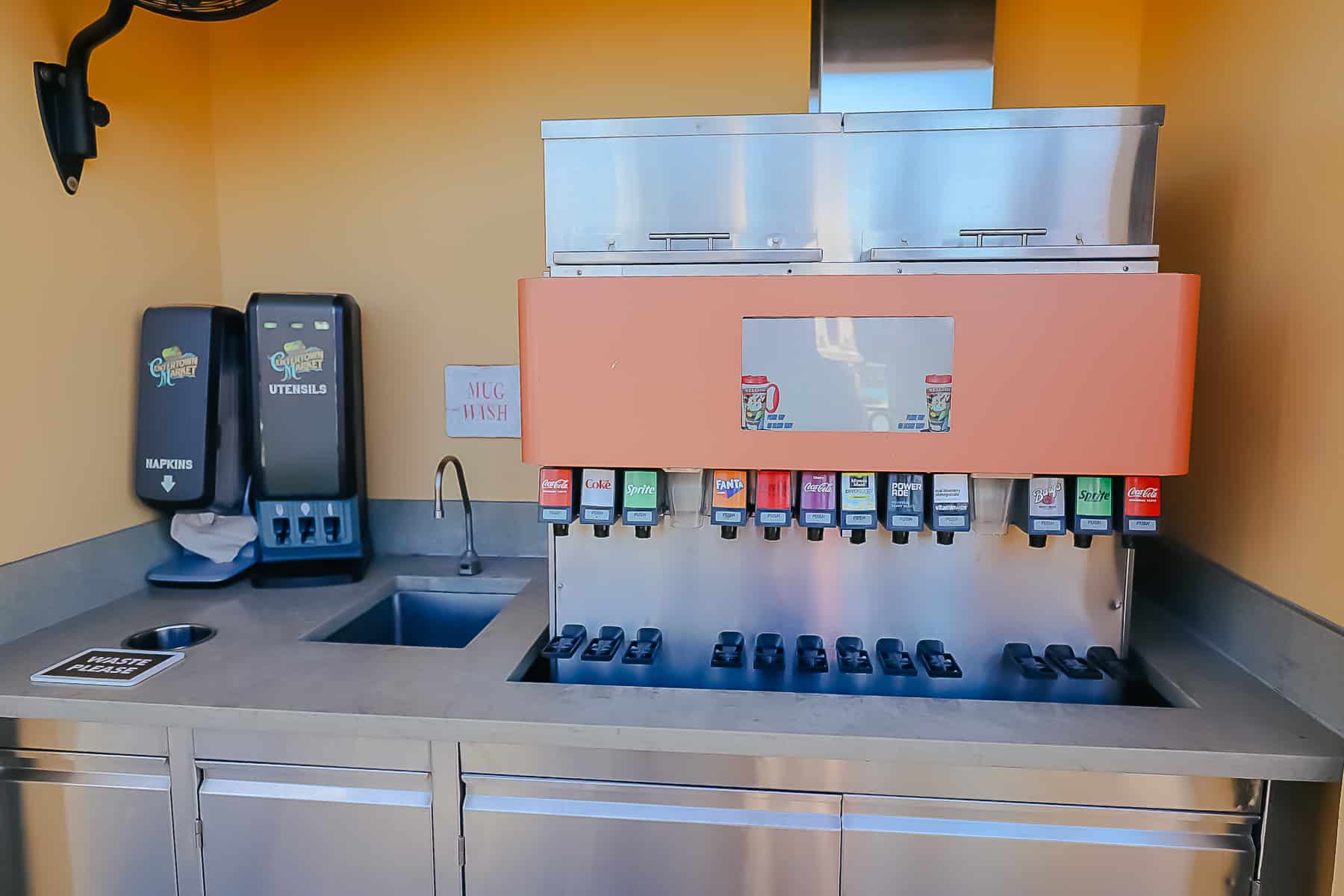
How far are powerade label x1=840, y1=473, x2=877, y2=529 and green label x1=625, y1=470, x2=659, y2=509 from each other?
28 centimetres

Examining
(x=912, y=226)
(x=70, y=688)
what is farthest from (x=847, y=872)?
(x=70, y=688)

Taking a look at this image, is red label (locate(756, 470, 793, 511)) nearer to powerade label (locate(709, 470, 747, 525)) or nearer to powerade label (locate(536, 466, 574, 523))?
powerade label (locate(709, 470, 747, 525))

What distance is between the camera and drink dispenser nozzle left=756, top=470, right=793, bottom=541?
3.67 feet

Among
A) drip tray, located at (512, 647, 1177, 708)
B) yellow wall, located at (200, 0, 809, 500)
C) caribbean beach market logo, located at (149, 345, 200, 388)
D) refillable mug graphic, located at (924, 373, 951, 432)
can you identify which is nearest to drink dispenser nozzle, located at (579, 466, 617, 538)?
drip tray, located at (512, 647, 1177, 708)

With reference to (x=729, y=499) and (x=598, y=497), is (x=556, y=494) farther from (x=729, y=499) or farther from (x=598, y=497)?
(x=729, y=499)

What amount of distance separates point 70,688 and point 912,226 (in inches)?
57.7

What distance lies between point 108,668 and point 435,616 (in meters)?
0.63

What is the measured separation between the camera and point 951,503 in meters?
1.11

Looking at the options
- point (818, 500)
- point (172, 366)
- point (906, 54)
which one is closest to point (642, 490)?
point (818, 500)

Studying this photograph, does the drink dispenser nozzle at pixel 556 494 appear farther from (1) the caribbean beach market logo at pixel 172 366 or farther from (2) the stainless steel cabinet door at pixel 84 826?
(1) the caribbean beach market logo at pixel 172 366

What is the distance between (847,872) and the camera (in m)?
1.05

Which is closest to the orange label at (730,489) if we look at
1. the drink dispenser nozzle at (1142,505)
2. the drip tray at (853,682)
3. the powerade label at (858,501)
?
the powerade label at (858,501)

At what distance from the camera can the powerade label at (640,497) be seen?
1146mm

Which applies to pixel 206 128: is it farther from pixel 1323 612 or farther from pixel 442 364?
pixel 1323 612
